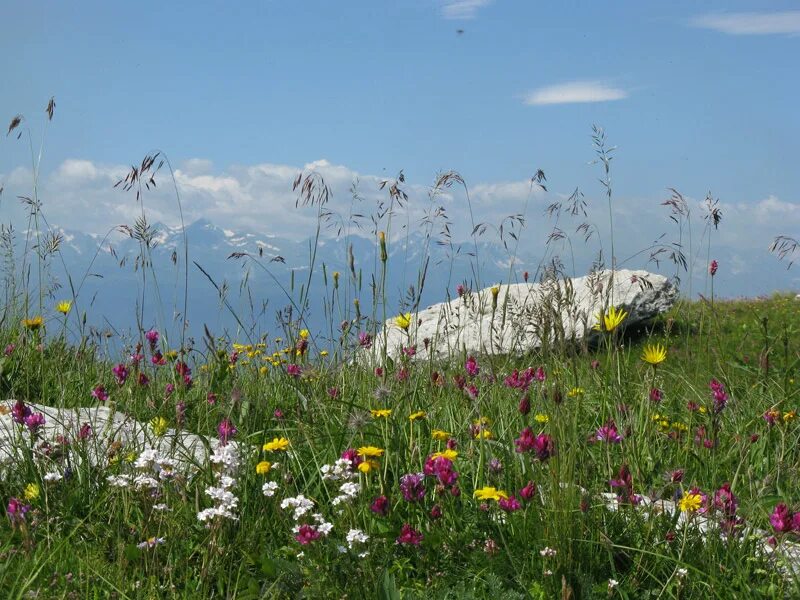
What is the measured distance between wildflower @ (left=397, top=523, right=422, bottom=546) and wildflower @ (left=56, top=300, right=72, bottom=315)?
405cm

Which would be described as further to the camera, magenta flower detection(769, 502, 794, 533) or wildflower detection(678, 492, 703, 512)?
wildflower detection(678, 492, 703, 512)

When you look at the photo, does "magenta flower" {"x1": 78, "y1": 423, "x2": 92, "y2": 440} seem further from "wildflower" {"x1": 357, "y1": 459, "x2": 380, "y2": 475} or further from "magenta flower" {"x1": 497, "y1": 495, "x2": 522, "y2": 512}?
"magenta flower" {"x1": 497, "y1": 495, "x2": 522, "y2": 512}

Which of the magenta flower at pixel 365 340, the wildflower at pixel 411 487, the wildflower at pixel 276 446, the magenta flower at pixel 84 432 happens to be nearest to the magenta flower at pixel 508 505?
the wildflower at pixel 411 487

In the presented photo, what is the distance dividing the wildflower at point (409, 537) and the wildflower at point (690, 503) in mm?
816

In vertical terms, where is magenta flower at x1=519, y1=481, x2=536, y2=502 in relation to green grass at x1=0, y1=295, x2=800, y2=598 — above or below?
above

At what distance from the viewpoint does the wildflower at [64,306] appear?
5.78m

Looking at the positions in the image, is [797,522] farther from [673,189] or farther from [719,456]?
[673,189]

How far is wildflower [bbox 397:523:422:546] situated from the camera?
248cm

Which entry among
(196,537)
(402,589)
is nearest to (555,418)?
→ (402,589)

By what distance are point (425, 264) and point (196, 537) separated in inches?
86.9

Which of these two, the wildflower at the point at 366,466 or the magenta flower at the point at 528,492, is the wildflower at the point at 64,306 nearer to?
the wildflower at the point at 366,466

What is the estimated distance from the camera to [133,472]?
Result: 290 centimetres

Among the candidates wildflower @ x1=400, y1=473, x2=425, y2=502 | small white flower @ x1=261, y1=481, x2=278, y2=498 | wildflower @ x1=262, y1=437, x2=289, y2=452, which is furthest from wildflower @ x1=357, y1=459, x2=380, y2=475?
wildflower @ x1=262, y1=437, x2=289, y2=452

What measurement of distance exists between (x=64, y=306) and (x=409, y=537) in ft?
13.8
